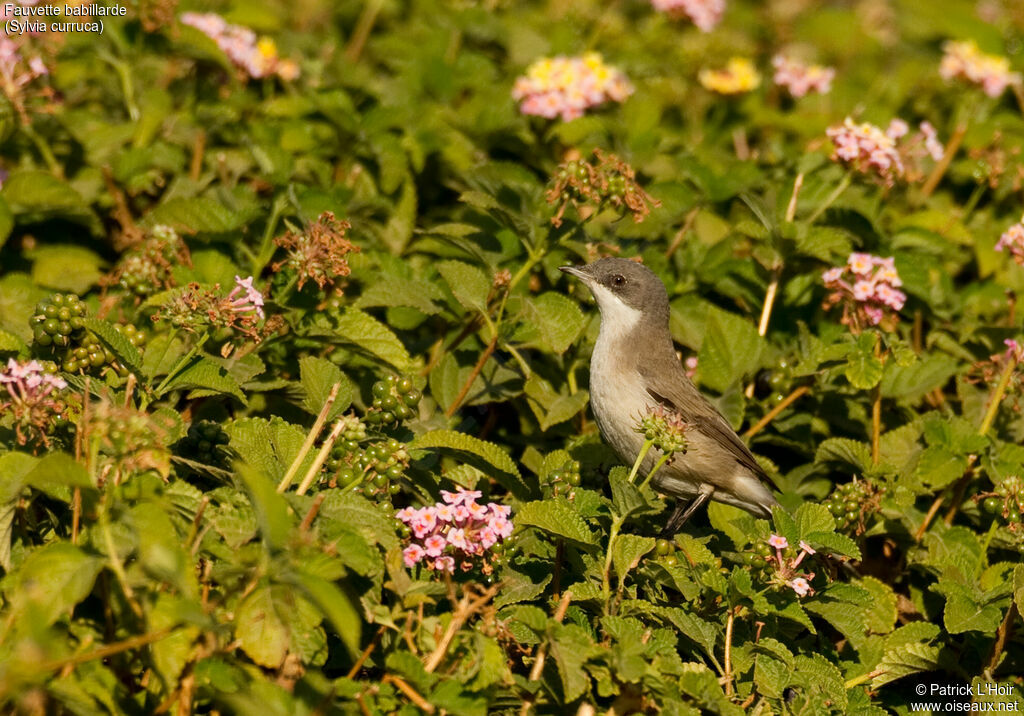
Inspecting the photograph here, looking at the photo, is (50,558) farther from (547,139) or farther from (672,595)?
(547,139)

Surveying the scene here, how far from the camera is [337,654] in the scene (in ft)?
13.4

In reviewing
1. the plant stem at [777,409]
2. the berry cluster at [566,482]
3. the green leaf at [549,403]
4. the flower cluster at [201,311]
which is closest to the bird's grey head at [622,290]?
the green leaf at [549,403]

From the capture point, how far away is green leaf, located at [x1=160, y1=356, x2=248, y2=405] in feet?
13.9

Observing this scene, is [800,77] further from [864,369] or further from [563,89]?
[864,369]

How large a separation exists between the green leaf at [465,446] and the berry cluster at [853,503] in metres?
1.44

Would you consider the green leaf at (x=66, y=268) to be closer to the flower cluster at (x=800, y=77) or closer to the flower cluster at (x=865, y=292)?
the flower cluster at (x=865, y=292)

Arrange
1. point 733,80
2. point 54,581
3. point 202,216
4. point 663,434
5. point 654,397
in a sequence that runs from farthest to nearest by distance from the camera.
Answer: point 733,80 < point 202,216 < point 654,397 < point 663,434 < point 54,581

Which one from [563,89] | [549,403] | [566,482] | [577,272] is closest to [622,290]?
[577,272]

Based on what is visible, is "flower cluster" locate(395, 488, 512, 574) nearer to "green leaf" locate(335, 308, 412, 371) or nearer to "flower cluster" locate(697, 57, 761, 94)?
"green leaf" locate(335, 308, 412, 371)

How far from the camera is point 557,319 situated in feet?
17.6

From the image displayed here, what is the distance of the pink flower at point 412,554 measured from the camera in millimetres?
3901

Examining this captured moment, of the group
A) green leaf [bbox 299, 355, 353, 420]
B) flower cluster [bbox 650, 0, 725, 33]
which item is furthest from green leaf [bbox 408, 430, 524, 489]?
flower cluster [bbox 650, 0, 725, 33]

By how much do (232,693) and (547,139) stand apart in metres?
4.57

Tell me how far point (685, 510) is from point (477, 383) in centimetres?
128
